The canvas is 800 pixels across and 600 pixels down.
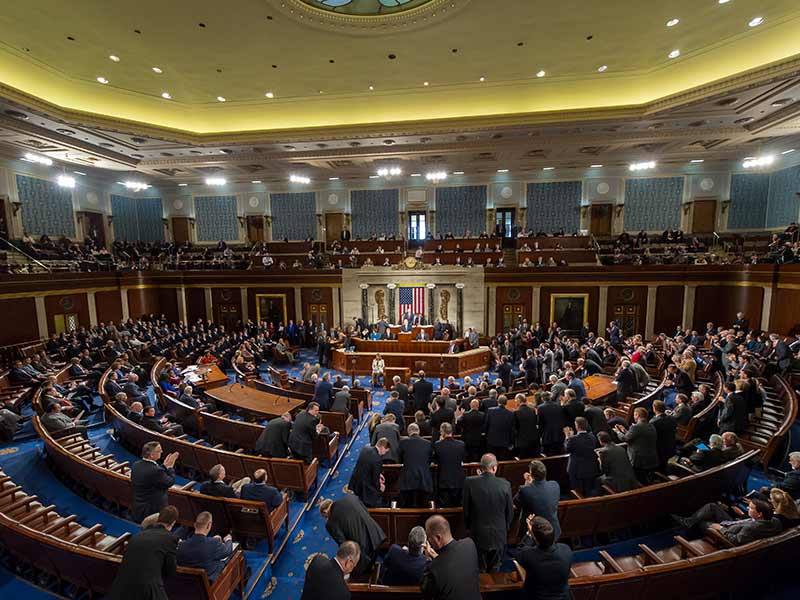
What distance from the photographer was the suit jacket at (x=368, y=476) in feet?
15.1

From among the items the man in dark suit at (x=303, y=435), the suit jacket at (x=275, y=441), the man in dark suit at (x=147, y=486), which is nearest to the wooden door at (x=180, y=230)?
the suit jacket at (x=275, y=441)

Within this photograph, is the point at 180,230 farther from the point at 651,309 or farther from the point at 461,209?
the point at 651,309

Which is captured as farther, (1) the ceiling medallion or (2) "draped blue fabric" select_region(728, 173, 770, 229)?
(2) "draped blue fabric" select_region(728, 173, 770, 229)

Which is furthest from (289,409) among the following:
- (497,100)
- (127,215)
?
(127,215)

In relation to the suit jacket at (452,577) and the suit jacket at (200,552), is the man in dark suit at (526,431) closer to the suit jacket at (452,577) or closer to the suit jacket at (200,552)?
the suit jacket at (452,577)

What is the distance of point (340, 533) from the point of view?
130 inches

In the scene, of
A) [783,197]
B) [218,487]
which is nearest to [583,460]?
[218,487]

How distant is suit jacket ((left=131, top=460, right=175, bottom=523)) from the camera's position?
14.1 feet

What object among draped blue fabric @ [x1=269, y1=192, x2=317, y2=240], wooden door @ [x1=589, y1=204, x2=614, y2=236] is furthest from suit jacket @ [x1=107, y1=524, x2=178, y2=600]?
wooden door @ [x1=589, y1=204, x2=614, y2=236]

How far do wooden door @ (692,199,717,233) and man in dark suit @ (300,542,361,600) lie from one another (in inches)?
929

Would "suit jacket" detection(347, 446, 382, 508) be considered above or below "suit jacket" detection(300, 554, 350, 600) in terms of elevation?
below

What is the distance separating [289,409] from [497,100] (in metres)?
12.5

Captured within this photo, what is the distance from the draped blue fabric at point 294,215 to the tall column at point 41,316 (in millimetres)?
11345

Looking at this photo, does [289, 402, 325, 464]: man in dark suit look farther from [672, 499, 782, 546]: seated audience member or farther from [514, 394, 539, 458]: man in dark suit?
[672, 499, 782, 546]: seated audience member
